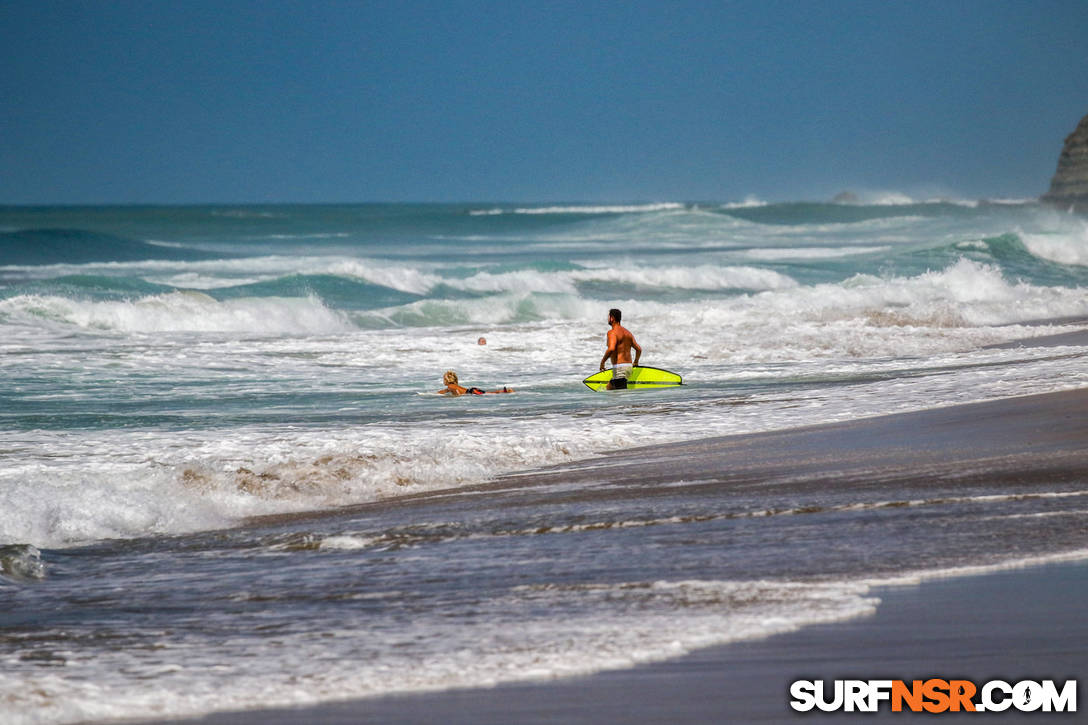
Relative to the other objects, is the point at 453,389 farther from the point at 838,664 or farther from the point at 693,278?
the point at 693,278

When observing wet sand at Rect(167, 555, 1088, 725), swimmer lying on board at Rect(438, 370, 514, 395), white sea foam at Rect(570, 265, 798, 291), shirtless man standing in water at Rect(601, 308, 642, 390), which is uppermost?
white sea foam at Rect(570, 265, 798, 291)

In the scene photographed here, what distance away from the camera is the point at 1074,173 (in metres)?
110

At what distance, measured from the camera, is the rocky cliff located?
108125mm

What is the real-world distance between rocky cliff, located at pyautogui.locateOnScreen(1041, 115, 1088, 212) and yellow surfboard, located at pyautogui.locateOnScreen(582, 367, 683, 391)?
99809mm

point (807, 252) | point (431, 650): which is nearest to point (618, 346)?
point (431, 650)

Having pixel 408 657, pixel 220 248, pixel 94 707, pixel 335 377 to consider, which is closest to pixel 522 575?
pixel 408 657

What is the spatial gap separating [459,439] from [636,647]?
6866 mm

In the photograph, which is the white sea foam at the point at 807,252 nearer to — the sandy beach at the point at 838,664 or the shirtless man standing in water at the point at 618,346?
the shirtless man standing in water at the point at 618,346

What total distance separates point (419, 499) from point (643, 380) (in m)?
7.43

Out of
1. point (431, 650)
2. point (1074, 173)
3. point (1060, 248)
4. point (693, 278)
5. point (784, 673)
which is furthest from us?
point (1074, 173)

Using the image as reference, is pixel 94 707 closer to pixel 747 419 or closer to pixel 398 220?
pixel 747 419

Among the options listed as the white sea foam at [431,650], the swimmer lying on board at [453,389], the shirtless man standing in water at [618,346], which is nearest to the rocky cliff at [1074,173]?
the shirtless man standing in water at [618,346]

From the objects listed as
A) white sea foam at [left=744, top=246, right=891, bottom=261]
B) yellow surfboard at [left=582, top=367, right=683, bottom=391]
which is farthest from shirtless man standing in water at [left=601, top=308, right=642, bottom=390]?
white sea foam at [left=744, top=246, right=891, bottom=261]

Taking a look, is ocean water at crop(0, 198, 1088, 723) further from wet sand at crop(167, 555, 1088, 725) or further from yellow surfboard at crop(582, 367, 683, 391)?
yellow surfboard at crop(582, 367, 683, 391)
